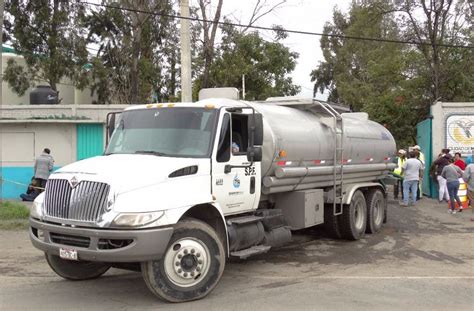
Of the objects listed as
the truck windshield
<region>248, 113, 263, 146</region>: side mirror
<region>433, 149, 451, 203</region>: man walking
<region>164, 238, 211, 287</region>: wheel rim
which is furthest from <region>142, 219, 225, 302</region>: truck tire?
<region>433, 149, 451, 203</region>: man walking

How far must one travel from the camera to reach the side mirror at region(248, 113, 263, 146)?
7172 mm

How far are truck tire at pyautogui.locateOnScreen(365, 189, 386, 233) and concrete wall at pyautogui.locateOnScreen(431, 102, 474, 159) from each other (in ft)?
23.1

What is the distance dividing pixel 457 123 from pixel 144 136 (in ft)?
47.2

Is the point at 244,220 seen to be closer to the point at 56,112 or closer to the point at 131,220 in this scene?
the point at 131,220

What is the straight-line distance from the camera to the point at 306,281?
7.27 meters

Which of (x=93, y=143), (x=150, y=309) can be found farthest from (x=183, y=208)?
(x=93, y=143)

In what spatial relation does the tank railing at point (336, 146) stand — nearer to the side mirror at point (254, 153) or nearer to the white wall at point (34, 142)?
the side mirror at point (254, 153)

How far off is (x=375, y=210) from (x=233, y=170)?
5.93 metres

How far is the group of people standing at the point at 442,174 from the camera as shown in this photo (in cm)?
1403

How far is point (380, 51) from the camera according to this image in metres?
44.5

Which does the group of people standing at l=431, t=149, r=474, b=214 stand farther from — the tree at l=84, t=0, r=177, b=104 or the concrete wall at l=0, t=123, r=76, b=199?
the tree at l=84, t=0, r=177, b=104

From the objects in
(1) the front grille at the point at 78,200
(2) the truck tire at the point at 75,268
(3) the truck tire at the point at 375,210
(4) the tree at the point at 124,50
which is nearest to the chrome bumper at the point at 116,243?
(1) the front grille at the point at 78,200

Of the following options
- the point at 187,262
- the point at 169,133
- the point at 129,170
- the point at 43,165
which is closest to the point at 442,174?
the point at 169,133

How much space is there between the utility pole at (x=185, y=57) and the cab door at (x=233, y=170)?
233 inches
